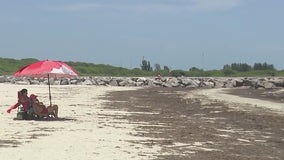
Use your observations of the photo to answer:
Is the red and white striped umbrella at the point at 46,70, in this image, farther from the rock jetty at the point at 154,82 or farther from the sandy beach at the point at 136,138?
the rock jetty at the point at 154,82

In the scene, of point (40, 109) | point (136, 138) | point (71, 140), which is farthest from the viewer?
point (40, 109)

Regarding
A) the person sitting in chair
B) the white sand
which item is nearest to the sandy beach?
the white sand

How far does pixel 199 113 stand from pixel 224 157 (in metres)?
14.7

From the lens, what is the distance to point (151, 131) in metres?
18.5

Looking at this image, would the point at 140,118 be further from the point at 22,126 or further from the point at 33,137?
the point at 33,137

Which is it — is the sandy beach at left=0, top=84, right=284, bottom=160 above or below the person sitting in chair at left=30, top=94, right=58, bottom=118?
below

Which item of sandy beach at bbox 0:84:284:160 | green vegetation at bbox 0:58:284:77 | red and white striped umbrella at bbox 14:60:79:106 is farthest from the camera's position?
green vegetation at bbox 0:58:284:77

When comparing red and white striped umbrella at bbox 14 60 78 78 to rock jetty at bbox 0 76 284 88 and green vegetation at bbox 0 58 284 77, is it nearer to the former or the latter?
rock jetty at bbox 0 76 284 88

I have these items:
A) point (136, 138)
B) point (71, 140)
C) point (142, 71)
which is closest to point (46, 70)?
point (136, 138)

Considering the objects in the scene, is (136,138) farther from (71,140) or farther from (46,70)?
(46,70)

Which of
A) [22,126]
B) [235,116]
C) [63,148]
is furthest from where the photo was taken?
[235,116]

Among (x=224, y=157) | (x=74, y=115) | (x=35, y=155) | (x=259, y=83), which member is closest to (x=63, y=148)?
(x=35, y=155)

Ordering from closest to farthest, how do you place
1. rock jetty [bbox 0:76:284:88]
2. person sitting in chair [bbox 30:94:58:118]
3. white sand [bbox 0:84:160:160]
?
→ white sand [bbox 0:84:160:160]
person sitting in chair [bbox 30:94:58:118]
rock jetty [bbox 0:76:284:88]

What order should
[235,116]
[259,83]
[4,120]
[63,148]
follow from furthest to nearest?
[259,83], [235,116], [4,120], [63,148]
